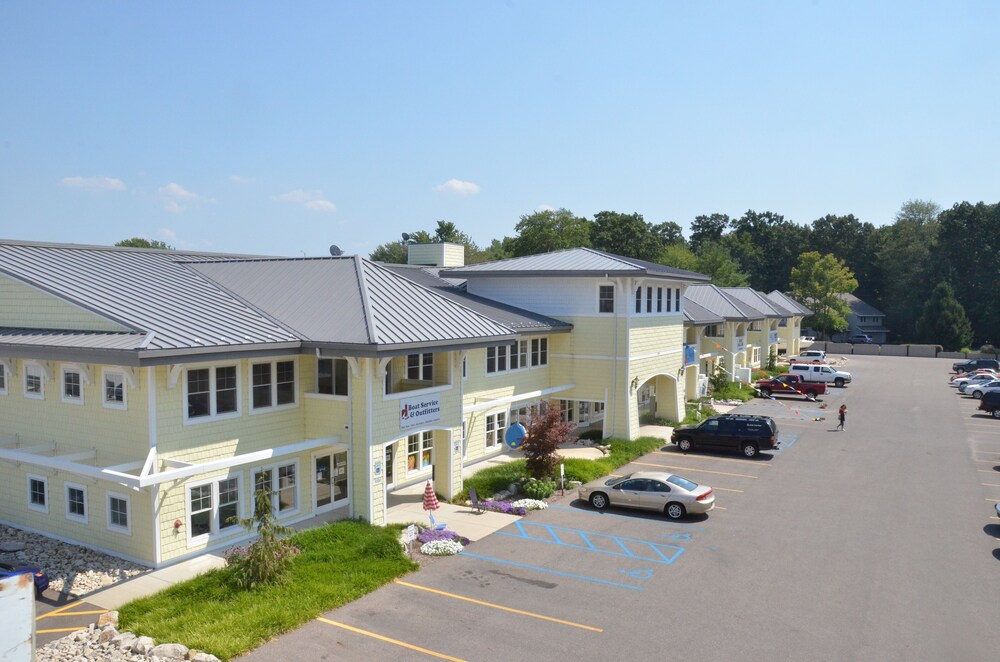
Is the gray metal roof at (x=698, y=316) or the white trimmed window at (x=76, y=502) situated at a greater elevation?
the gray metal roof at (x=698, y=316)

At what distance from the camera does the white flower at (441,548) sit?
59.1 feet

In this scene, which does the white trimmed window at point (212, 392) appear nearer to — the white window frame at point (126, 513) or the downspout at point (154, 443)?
the downspout at point (154, 443)

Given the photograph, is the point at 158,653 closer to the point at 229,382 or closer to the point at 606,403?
the point at 229,382

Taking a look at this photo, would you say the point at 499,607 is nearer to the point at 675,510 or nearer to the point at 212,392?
the point at 675,510

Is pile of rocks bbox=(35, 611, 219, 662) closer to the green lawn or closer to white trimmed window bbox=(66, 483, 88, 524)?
the green lawn

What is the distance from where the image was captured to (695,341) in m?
44.3

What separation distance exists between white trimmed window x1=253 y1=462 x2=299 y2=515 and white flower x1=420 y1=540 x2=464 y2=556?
13.5ft

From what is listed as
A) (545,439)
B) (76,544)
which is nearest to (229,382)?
(76,544)

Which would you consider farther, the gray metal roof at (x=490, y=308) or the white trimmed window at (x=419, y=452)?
the gray metal roof at (x=490, y=308)

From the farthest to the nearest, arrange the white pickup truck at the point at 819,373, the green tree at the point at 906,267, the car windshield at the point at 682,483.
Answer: the green tree at the point at 906,267 < the white pickup truck at the point at 819,373 < the car windshield at the point at 682,483

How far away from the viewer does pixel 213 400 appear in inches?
707

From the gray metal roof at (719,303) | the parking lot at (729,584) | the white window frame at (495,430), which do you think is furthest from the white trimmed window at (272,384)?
the gray metal roof at (719,303)

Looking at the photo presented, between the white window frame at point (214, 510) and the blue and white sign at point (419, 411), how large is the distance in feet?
15.4

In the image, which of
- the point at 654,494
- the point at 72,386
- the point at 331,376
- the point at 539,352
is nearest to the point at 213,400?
the point at 331,376
